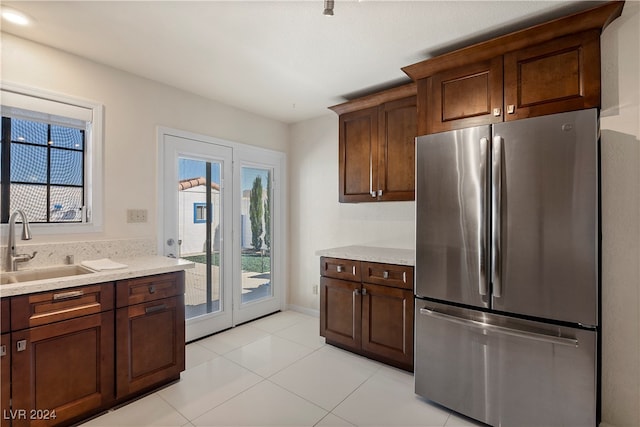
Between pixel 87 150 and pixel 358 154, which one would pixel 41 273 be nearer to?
→ pixel 87 150

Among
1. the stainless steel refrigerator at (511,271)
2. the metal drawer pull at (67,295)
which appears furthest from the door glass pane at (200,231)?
the stainless steel refrigerator at (511,271)

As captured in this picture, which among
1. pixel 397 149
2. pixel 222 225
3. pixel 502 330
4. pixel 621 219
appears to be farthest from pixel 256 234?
pixel 621 219

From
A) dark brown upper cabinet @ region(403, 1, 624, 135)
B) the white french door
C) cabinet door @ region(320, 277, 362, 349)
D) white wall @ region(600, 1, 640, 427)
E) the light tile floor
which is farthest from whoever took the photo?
the white french door

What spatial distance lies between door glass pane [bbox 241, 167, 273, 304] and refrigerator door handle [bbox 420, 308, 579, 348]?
87.1 inches

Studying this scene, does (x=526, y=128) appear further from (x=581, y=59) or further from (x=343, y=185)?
(x=343, y=185)

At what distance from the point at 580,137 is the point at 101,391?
126 inches

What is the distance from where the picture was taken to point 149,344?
7.10 ft

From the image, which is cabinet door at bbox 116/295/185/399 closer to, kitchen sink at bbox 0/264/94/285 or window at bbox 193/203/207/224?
kitchen sink at bbox 0/264/94/285

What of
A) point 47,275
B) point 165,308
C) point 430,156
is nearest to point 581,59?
point 430,156

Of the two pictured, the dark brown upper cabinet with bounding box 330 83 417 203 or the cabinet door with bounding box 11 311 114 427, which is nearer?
the cabinet door with bounding box 11 311 114 427

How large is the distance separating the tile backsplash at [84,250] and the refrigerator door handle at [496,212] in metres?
2.73

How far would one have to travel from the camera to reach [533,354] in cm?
174

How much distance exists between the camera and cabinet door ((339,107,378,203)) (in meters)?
2.97

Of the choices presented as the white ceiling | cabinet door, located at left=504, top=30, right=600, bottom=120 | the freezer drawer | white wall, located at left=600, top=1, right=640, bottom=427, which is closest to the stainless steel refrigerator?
the freezer drawer
